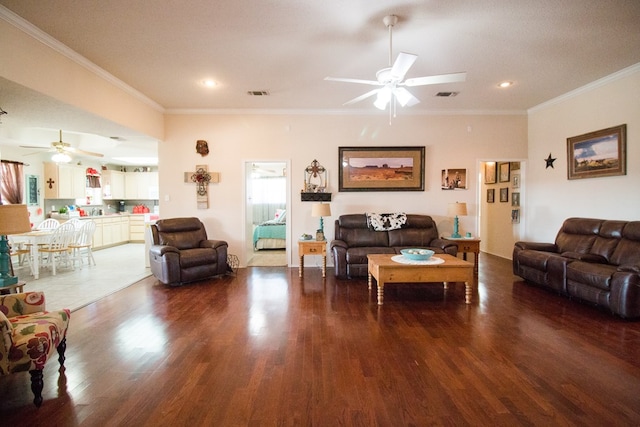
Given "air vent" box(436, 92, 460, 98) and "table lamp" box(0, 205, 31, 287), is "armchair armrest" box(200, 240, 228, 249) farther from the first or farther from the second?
"air vent" box(436, 92, 460, 98)

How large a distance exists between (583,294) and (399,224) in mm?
2489

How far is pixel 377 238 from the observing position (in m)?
5.12

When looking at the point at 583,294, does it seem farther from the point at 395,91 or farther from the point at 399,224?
the point at 395,91

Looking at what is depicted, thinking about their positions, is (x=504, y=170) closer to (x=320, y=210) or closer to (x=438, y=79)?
(x=320, y=210)

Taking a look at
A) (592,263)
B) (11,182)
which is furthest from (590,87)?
(11,182)

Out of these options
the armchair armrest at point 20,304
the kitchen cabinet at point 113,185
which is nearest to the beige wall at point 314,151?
the armchair armrest at point 20,304

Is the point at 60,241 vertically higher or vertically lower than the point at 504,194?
lower

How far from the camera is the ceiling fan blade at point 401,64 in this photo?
240 cm

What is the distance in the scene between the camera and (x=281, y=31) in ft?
9.64

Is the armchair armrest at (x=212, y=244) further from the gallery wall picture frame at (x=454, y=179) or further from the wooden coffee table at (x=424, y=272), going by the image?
the gallery wall picture frame at (x=454, y=179)

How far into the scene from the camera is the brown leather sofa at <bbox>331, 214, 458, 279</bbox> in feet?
15.4

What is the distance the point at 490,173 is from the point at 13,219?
7810 mm

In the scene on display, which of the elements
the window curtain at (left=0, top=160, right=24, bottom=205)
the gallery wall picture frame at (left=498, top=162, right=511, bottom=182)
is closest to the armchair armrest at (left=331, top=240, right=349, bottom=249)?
the gallery wall picture frame at (left=498, top=162, right=511, bottom=182)

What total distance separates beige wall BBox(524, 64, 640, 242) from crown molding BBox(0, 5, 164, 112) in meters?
6.68
